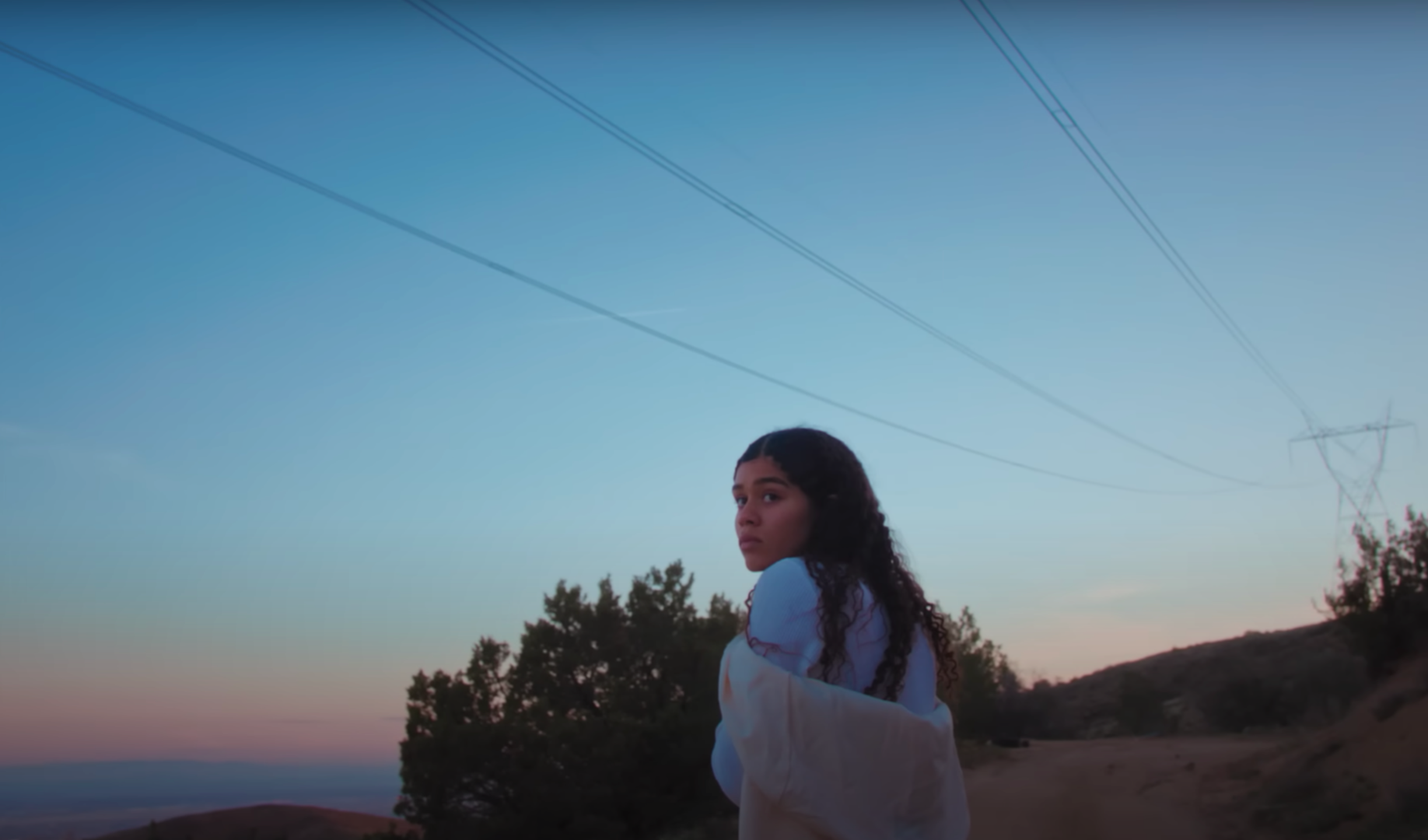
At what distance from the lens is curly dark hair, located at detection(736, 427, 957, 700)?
88.7 inches

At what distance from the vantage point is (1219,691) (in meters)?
36.7

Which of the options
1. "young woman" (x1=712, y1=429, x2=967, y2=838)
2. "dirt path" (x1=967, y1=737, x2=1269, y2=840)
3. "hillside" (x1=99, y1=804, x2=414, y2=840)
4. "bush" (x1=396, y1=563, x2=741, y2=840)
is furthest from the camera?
"bush" (x1=396, y1=563, x2=741, y2=840)

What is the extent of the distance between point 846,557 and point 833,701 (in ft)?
1.77

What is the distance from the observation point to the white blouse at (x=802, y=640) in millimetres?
2158

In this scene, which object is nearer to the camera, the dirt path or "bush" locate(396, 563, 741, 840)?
the dirt path

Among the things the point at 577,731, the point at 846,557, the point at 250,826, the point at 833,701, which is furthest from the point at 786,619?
the point at 577,731

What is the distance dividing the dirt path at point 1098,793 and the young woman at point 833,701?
12.5m

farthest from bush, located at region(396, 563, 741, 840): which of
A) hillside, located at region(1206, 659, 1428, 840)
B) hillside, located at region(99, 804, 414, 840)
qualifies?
hillside, located at region(1206, 659, 1428, 840)

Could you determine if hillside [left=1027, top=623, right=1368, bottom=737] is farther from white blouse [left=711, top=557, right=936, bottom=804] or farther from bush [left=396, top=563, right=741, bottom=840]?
white blouse [left=711, top=557, right=936, bottom=804]

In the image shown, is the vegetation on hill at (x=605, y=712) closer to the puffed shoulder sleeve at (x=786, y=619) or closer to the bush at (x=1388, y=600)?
the bush at (x=1388, y=600)

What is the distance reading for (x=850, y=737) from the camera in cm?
207

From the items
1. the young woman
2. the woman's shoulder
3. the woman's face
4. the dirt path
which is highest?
the woman's face

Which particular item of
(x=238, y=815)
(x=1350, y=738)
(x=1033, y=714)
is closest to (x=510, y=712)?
(x=238, y=815)

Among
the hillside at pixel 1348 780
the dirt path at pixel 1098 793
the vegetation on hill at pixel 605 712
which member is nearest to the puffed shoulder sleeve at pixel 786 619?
the vegetation on hill at pixel 605 712
